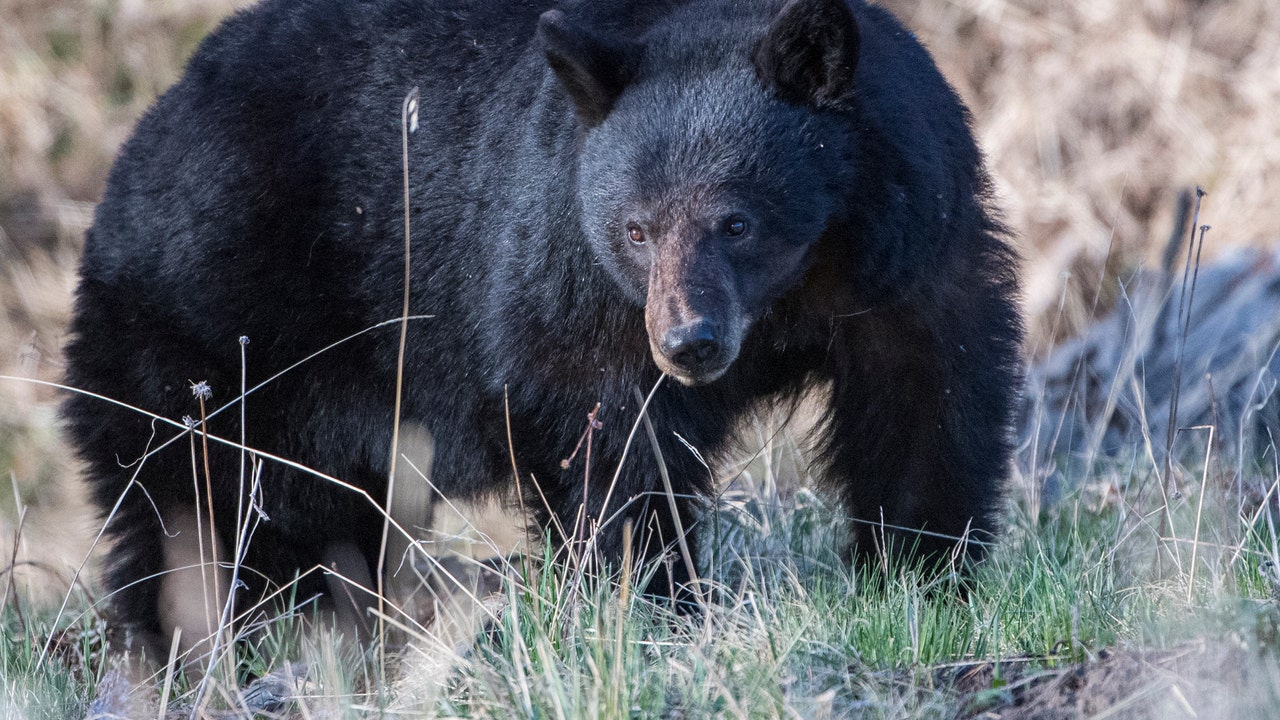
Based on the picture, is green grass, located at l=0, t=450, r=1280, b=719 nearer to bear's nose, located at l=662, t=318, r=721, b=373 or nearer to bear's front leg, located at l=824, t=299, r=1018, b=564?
bear's front leg, located at l=824, t=299, r=1018, b=564

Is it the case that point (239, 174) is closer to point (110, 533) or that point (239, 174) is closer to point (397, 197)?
point (397, 197)

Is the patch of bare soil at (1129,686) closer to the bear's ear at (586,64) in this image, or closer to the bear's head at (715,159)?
the bear's head at (715,159)

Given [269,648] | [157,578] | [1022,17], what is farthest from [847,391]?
[1022,17]

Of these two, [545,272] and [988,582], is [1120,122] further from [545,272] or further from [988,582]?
[545,272]

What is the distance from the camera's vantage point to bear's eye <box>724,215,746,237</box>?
3316 mm

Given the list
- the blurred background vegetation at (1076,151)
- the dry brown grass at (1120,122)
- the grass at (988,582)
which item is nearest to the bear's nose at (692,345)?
the grass at (988,582)

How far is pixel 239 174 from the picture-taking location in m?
4.52

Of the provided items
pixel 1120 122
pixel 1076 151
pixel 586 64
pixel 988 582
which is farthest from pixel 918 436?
pixel 1120 122

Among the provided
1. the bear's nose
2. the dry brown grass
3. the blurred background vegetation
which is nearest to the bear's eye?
the bear's nose

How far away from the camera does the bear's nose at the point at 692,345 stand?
3.10 meters

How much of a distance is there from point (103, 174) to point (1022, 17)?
7098 mm

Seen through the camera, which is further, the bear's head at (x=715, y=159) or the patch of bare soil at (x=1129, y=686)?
the bear's head at (x=715, y=159)

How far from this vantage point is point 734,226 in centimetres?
332

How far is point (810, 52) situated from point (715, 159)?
0.35m
